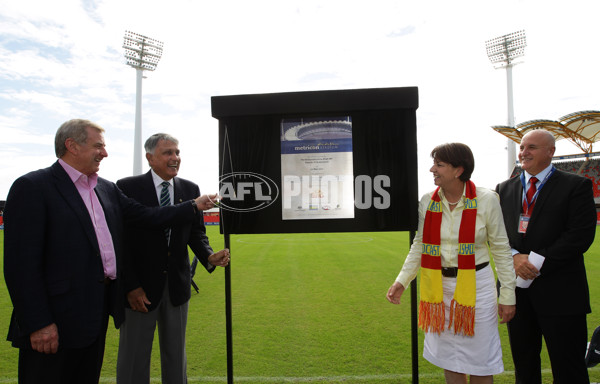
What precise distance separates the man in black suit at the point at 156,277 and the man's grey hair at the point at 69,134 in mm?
549

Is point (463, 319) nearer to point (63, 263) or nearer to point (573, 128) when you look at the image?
point (63, 263)

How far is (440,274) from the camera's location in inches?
81.9

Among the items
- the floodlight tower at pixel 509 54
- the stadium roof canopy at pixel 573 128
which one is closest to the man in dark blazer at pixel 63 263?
the stadium roof canopy at pixel 573 128

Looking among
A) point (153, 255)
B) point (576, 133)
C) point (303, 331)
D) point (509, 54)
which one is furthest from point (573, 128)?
point (153, 255)

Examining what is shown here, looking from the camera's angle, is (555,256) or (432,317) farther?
(555,256)

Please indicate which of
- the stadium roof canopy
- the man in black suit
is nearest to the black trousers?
the man in black suit

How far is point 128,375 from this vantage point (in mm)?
2357

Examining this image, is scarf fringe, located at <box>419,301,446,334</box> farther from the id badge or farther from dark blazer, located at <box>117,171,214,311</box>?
dark blazer, located at <box>117,171,214,311</box>

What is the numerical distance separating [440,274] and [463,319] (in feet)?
0.87

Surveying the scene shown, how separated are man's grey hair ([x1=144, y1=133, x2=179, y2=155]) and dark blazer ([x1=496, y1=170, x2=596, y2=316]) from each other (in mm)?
2552

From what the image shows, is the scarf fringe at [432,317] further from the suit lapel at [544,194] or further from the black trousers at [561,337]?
the suit lapel at [544,194]

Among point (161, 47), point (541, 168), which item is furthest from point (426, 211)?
point (161, 47)

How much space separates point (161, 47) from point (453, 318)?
3843 cm

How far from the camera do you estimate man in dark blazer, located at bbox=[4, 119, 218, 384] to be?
1709mm
